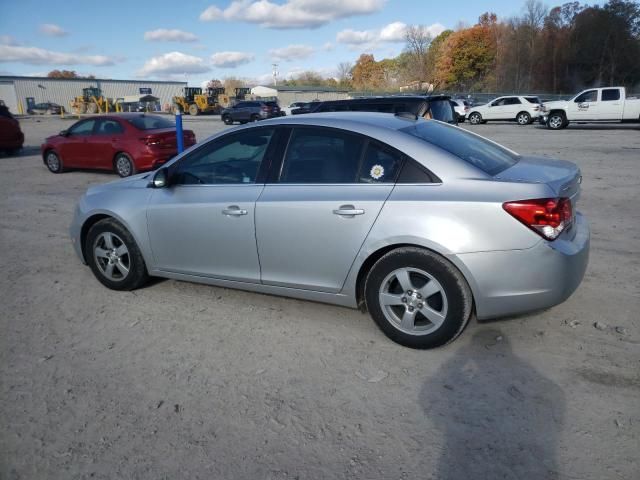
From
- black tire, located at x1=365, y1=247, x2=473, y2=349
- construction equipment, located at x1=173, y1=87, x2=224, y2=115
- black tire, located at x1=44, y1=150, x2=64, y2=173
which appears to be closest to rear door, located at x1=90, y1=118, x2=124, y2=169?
black tire, located at x1=44, y1=150, x2=64, y2=173

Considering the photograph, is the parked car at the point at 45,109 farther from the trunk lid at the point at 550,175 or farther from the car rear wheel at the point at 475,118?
the trunk lid at the point at 550,175

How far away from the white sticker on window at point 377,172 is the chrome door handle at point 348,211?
27 centimetres

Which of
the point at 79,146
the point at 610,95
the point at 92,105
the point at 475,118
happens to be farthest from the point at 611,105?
the point at 92,105

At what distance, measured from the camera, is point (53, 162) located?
41.7 feet

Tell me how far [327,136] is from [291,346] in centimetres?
159

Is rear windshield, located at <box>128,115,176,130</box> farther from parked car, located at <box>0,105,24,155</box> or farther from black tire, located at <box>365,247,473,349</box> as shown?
black tire, located at <box>365,247,473,349</box>

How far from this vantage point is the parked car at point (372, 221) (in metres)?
3.07

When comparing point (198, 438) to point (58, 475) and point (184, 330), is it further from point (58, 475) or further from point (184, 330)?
point (184, 330)

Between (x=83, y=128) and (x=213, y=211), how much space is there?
1008 centimetres

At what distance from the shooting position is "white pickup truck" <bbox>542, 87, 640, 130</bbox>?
21188 millimetres

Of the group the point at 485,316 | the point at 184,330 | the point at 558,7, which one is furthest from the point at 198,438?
the point at 558,7

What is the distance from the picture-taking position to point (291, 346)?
3.53 m

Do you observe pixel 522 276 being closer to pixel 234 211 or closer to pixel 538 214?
pixel 538 214

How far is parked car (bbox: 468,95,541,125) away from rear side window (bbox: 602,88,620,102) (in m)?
5.35
